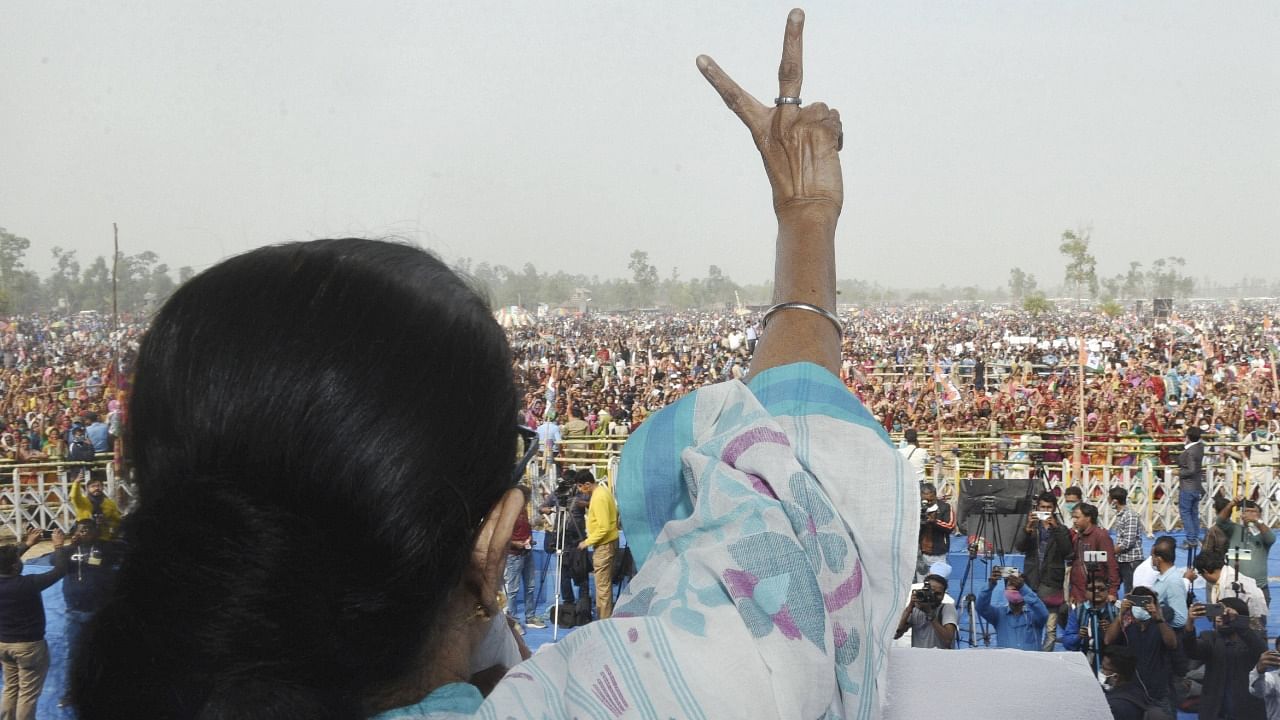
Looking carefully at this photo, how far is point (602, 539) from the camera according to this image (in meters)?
4.96

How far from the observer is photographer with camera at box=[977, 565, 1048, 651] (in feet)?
13.7

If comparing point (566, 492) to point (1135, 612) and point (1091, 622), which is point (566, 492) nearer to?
point (1091, 622)

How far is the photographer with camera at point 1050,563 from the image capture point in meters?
4.46

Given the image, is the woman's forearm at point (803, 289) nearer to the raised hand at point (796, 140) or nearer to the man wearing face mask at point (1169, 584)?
the raised hand at point (796, 140)

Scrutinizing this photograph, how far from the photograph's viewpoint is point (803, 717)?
36 cm

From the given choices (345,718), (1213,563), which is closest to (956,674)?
Result: (345,718)

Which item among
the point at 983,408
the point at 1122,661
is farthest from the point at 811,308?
the point at 983,408

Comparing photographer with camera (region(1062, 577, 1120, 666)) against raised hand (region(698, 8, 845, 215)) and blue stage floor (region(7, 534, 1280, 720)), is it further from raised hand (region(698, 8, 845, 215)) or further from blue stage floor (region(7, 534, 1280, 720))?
raised hand (region(698, 8, 845, 215))

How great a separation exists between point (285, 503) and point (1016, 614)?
4.37m

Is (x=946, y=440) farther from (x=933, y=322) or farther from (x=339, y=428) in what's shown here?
(x=933, y=322)

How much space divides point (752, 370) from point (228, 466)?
0.82 ft

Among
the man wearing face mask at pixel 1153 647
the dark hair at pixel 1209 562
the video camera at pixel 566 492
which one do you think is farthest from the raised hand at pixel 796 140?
the video camera at pixel 566 492

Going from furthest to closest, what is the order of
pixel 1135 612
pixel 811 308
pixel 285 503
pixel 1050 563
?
1. pixel 1050 563
2. pixel 1135 612
3. pixel 811 308
4. pixel 285 503

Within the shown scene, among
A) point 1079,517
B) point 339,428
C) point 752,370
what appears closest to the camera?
point 339,428
